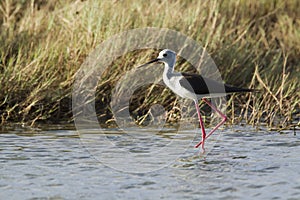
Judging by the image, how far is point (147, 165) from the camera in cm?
574

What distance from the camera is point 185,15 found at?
9086mm

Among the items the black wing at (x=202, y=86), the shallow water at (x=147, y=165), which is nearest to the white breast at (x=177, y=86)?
the black wing at (x=202, y=86)

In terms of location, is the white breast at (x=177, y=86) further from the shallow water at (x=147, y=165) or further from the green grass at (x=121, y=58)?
the green grass at (x=121, y=58)

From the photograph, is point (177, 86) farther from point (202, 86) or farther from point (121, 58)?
point (121, 58)

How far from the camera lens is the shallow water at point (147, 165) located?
16.1 ft

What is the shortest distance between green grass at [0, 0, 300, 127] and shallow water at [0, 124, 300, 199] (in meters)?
0.53

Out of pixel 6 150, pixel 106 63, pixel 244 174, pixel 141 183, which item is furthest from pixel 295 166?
pixel 106 63

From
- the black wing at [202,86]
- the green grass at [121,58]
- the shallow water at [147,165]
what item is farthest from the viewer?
the green grass at [121,58]

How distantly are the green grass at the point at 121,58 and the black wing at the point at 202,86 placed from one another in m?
0.52

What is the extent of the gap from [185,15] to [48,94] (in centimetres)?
225

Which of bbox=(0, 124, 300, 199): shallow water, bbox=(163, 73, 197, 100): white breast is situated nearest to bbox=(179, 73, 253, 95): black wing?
bbox=(163, 73, 197, 100): white breast

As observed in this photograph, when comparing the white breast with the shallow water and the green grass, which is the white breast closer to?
the shallow water

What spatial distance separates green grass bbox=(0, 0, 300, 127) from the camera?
25.4ft

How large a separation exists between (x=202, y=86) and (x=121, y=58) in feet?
5.07
